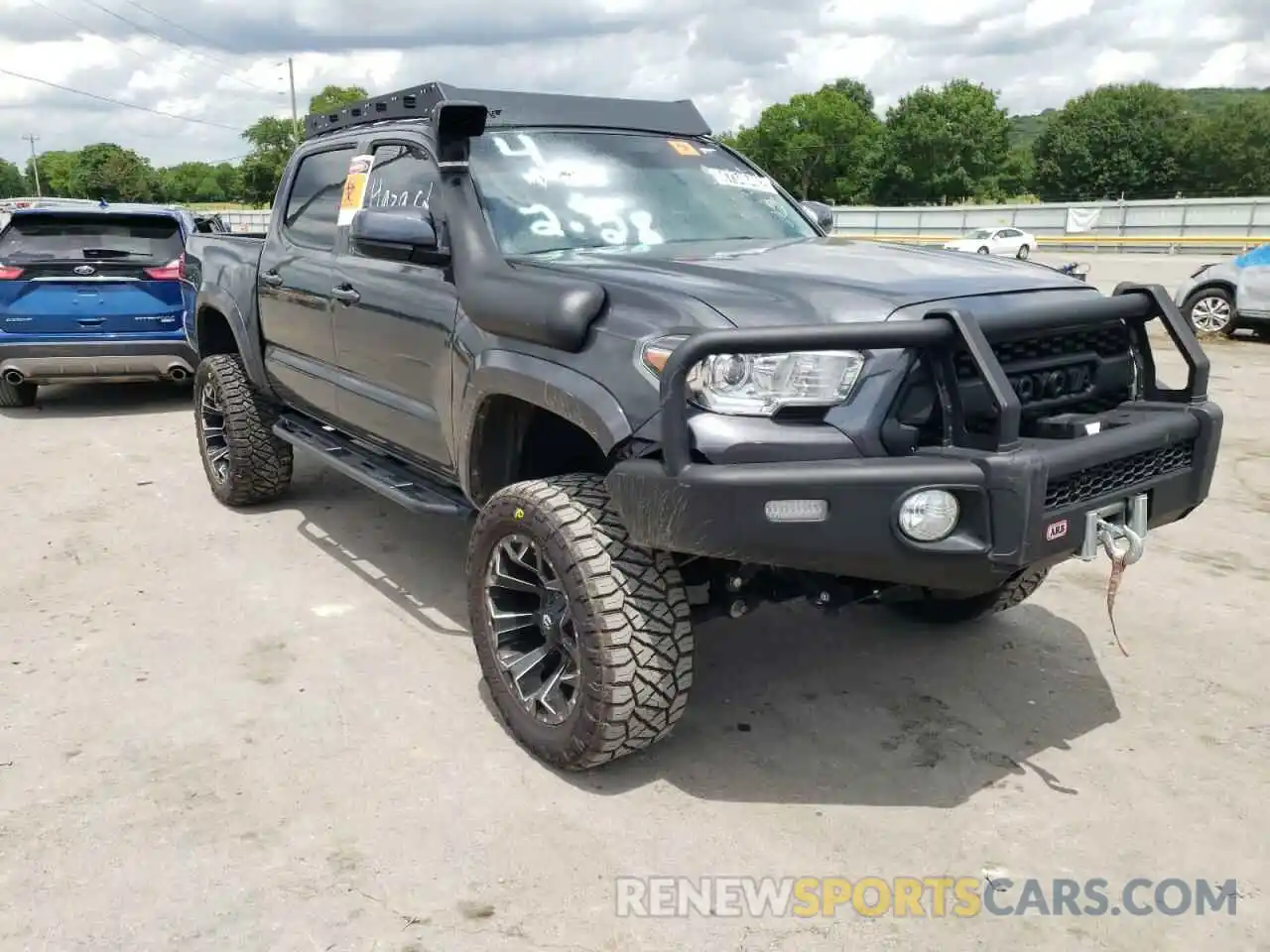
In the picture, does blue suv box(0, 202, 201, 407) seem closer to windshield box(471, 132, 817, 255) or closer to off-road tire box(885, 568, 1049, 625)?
windshield box(471, 132, 817, 255)

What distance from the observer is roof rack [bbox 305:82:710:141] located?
414 cm

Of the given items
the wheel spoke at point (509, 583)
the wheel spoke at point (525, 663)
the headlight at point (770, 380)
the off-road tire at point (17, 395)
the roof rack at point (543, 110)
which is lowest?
the off-road tire at point (17, 395)

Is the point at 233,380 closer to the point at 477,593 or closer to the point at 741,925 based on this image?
the point at 477,593

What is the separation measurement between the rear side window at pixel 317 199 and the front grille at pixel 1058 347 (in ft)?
9.99

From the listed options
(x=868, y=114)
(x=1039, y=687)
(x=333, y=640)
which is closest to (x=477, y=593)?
(x=333, y=640)

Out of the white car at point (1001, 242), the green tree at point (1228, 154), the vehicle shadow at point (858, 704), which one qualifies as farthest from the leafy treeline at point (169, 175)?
the green tree at point (1228, 154)

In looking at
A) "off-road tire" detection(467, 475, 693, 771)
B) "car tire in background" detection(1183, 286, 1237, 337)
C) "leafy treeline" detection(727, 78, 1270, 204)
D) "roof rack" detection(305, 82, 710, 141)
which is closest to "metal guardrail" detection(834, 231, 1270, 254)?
"car tire in background" detection(1183, 286, 1237, 337)

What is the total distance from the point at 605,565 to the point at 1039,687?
1824 millimetres

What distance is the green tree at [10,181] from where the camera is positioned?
150250 millimetres

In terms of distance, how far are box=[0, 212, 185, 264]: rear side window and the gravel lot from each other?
425 cm

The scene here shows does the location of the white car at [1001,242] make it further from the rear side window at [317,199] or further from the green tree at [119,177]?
the green tree at [119,177]

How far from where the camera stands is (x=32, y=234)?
869 cm

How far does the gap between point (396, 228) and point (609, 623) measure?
153 cm

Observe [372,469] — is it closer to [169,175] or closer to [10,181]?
[169,175]
